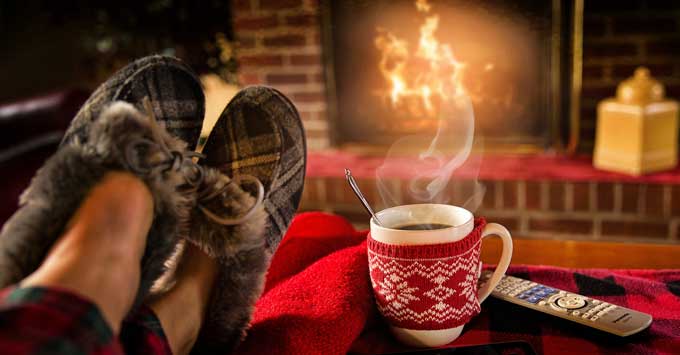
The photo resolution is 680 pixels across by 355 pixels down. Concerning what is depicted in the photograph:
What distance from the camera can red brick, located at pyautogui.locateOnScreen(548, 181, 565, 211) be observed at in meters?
1.57

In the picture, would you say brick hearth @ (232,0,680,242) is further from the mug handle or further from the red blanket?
the mug handle

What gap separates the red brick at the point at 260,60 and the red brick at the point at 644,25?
92 cm

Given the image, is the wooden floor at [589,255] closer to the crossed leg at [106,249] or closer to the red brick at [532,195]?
the crossed leg at [106,249]

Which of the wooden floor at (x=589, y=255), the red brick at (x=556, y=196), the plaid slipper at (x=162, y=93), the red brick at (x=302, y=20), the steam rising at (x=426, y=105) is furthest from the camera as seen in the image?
the red brick at (x=302, y=20)

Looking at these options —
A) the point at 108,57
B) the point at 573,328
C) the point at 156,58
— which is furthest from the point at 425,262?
the point at 108,57

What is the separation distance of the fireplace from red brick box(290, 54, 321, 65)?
0.11ft

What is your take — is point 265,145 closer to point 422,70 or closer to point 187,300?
point 187,300

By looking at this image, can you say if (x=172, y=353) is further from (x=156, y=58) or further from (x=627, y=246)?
(x=627, y=246)

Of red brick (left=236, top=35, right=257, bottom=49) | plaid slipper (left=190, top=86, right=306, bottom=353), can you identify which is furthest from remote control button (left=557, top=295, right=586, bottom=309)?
red brick (left=236, top=35, right=257, bottom=49)

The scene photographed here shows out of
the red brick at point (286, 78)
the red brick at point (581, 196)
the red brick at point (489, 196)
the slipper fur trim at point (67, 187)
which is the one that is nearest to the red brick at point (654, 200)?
the red brick at point (581, 196)

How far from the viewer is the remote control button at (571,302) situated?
0.61 metres

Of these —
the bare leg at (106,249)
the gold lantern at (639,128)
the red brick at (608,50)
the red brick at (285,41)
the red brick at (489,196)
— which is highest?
the red brick at (285,41)

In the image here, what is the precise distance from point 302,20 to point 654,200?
1.03 metres

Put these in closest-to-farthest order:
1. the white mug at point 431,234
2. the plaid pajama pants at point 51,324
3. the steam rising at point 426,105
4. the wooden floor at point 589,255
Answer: the plaid pajama pants at point 51,324 < the white mug at point 431,234 < the wooden floor at point 589,255 < the steam rising at point 426,105
